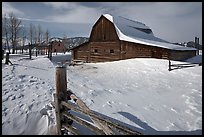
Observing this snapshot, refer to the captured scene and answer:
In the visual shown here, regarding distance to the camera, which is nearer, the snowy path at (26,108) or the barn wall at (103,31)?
the snowy path at (26,108)

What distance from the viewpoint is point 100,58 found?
3162 cm

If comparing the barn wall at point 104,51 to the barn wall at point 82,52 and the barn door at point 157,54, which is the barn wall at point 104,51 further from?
the barn door at point 157,54

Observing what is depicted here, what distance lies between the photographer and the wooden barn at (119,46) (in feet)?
83.9

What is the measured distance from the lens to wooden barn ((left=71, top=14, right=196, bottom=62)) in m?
25.6

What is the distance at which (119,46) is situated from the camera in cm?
2883

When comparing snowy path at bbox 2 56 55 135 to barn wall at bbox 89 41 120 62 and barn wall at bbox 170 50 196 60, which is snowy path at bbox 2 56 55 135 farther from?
barn wall at bbox 89 41 120 62

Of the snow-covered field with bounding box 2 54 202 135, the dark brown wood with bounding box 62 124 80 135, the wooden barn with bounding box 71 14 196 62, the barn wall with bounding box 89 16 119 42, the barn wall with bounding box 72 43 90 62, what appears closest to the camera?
the dark brown wood with bounding box 62 124 80 135

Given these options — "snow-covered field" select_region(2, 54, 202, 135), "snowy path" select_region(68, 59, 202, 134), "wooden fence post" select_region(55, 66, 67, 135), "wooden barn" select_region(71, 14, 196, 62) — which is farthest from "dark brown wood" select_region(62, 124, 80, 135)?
"wooden barn" select_region(71, 14, 196, 62)

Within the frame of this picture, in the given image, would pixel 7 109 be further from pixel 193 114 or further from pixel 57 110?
pixel 193 114

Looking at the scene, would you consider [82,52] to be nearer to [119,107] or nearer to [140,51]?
[140,51]

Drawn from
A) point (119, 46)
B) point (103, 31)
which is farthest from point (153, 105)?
point (103, 31)

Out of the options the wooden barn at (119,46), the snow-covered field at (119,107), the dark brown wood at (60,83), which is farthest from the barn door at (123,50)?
the dark brown wood at (60,83)

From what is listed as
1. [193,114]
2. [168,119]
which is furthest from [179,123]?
[193,114]

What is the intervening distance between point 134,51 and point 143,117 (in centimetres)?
2069
